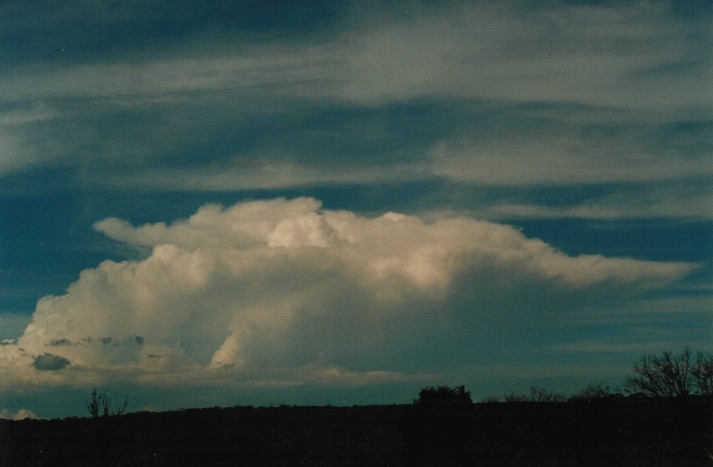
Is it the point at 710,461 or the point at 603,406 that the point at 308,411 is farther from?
the point at 710,461

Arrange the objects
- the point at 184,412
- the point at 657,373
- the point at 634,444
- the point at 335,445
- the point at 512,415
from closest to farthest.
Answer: the point at 634,444 → the point at 512,415 → the point at 335,445 → the point at 184,412 → the point at 657,373

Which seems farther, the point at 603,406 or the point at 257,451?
the point at 257,451

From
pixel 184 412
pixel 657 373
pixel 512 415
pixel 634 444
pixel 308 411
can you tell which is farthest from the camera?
pixel 657 373

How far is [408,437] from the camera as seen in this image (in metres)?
43.6

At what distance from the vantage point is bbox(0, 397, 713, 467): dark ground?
4084 cm

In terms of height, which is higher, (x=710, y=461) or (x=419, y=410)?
(x=419, y=410)

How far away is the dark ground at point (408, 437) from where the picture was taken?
134ft

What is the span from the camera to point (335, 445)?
166ft

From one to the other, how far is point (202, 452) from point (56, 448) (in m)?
14.0

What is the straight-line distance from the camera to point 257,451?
52656mm

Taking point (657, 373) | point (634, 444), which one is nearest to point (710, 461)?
point (634, 444)

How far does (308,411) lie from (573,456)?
22348 millimetres

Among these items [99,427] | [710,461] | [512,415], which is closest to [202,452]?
[99,427]

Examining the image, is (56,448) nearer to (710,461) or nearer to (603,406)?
(603,406)
